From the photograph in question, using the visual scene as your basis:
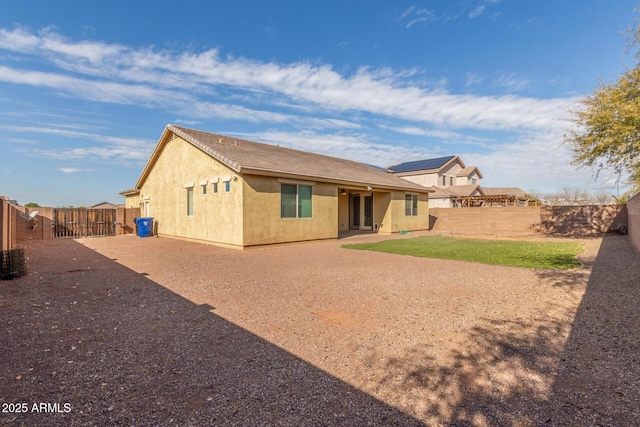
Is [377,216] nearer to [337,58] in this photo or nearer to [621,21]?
[337,58]

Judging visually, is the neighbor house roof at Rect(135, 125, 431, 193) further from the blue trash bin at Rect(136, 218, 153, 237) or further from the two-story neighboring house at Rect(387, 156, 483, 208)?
the two-story neighboring house at Rect(387, 156, 483, 208)

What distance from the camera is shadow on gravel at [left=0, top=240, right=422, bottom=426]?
7.57 feet

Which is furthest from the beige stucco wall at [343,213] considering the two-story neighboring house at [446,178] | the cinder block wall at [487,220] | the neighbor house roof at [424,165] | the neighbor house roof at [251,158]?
the neighbor house roof at [424,165]

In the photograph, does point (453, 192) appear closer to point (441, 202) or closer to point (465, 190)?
point (465, 190)

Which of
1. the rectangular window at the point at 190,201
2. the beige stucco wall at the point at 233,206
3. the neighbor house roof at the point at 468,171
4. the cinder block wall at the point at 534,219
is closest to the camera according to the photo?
the beige stucco wall at the point at 233,206

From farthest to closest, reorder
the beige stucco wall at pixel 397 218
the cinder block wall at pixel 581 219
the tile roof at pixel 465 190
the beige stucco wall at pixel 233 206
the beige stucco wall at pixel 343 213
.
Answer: the tile roof at pixel 465 190, the beige stucco wall at pixel 343 213, the beige stucco wall at pixel 397 218, the cinder block wall at pixel 581 219, the beige stucco wall at pixel 233 206

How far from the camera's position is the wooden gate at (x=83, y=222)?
710 inches

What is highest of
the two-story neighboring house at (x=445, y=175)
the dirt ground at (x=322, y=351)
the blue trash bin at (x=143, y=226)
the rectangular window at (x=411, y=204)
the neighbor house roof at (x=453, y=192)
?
the two-story neighboring house at (x=445, y=175)

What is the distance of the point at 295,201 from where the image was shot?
540 inches

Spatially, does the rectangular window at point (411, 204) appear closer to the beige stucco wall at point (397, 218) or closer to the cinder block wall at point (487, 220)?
the beige stucco wall at point (397, 218)

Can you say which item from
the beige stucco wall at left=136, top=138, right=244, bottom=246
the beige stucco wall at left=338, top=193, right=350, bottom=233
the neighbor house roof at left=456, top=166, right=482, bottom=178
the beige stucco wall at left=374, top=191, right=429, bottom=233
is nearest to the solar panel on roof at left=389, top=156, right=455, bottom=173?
the neighbor house roof at left=456, top=166, right=482, bottom=178

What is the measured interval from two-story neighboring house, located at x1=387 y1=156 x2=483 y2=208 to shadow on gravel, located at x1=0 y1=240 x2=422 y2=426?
34640 millimetres

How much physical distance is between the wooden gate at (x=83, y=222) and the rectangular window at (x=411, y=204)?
18681mm

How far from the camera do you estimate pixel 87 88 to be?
14742 mm
